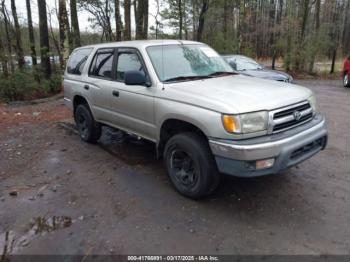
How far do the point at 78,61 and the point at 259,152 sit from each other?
172 inches

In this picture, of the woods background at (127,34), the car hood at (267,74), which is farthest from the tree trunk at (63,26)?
the car hood at (267,74)

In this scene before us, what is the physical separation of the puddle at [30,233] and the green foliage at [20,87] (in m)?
9.48

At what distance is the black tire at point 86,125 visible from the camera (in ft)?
19.6

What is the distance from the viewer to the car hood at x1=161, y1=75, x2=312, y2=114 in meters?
3.36

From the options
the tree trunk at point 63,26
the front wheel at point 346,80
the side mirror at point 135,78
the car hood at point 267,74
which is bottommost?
the front wheel at point 346,80

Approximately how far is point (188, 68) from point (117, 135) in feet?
9.21

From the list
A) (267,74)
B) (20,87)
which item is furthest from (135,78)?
(20,87)

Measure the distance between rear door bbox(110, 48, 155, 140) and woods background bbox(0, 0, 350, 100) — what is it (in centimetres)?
834

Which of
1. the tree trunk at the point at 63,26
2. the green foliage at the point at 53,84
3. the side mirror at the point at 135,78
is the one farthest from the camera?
the green foliage at the point at 53,84

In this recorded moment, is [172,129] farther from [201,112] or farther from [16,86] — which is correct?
[16,86]

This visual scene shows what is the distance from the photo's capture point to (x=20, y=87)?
1177 cm

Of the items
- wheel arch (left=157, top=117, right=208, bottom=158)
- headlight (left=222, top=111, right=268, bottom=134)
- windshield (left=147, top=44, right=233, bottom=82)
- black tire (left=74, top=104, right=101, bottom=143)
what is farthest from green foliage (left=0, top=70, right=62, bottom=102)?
headlight (left=222, top=111, right=268, bottom=134)

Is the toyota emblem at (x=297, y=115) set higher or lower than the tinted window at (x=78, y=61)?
lower

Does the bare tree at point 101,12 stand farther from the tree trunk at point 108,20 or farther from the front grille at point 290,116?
the front grille at point 290,116
